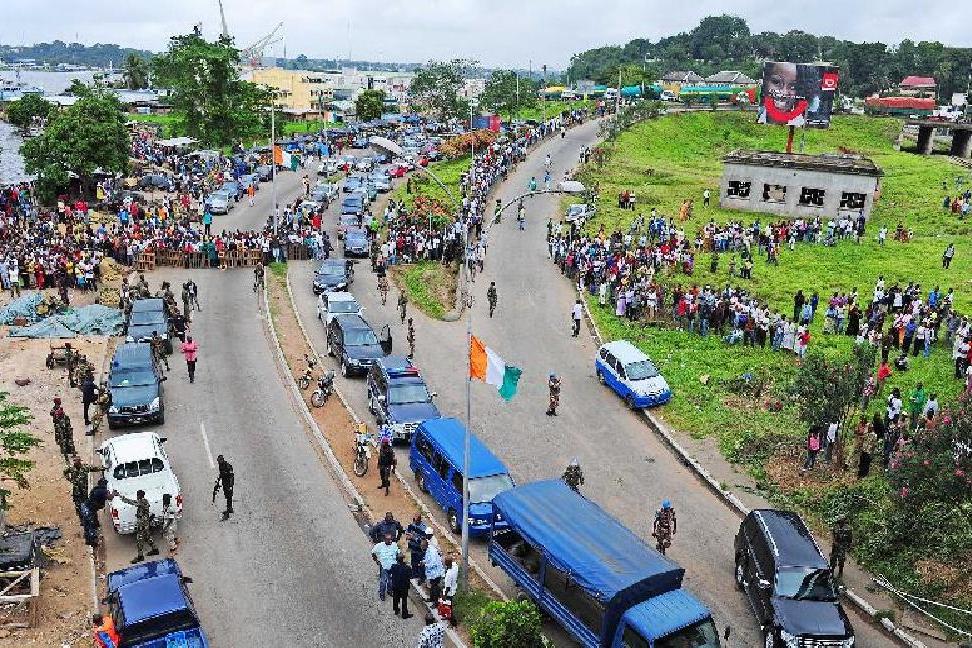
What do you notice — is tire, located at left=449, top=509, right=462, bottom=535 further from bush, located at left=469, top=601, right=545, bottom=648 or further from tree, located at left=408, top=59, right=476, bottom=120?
tree, located at left=408, top=59, right=476, bottom=120

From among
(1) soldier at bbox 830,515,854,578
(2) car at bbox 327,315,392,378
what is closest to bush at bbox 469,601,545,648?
(1) soldier at bbox 830,515,854,578

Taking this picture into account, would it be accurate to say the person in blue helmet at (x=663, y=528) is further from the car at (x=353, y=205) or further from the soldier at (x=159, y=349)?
the car at (x=353, y=205)

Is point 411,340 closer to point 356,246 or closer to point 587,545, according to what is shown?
point 356,246

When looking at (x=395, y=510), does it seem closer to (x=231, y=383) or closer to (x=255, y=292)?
(x=231, y=383)

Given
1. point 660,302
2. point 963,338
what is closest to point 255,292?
point 660,302

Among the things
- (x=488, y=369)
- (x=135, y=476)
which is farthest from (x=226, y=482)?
(x=488, y=369)
